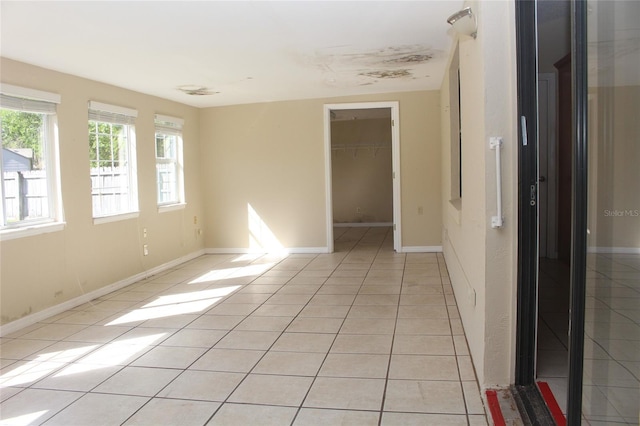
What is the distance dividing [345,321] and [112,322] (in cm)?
188

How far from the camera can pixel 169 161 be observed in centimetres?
646

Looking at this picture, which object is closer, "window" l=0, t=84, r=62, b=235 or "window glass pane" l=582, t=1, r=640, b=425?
"window glass pane" l=582, t=1, r=640, b=425

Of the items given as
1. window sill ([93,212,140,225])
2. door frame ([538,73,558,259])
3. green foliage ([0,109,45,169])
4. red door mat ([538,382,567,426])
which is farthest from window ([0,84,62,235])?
door frame ([538,73,558,259])

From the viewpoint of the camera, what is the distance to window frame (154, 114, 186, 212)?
6098 mm

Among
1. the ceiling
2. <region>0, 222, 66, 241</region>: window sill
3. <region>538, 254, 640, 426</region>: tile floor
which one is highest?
the ceiling

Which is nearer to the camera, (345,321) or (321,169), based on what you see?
(345,321)

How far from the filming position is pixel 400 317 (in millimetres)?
3887

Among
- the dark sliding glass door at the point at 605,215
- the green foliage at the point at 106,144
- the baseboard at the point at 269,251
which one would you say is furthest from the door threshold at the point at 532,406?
the baseboard at the point at 269,251

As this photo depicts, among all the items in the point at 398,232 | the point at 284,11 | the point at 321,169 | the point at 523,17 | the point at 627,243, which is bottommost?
the point at 398,232

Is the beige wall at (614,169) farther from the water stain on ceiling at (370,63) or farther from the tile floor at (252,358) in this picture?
the water stain on ceiling at (370,63)

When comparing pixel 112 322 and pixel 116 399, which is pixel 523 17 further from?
pixel 112 322

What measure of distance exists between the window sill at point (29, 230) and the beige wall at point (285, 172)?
9.80 ft

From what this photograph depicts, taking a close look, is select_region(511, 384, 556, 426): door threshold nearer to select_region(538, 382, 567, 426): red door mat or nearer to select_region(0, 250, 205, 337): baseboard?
select_region(538, 382, 567, 426): red door mat

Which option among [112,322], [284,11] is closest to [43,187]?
[112,322]
